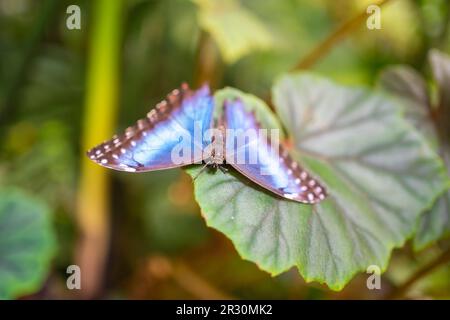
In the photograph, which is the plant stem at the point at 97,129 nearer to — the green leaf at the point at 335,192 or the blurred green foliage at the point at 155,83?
the blurred green foliage at the point at 155,83

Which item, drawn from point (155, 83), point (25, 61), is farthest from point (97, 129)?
point (155, 83)

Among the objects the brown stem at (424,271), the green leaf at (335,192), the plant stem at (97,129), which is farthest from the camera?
the plant stem at (97,129)

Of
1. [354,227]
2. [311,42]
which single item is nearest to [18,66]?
[311,42]

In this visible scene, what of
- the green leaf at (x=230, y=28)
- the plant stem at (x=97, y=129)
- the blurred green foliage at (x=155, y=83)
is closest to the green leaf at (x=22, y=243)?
the plant stem at (x=97, y=129)

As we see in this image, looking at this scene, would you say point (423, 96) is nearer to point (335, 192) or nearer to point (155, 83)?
point (335, 192)

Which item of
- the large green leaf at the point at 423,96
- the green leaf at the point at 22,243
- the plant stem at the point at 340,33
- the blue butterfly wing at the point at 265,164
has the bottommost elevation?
the green leaf at the point at 22,243

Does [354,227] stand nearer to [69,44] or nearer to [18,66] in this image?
[18,66]
